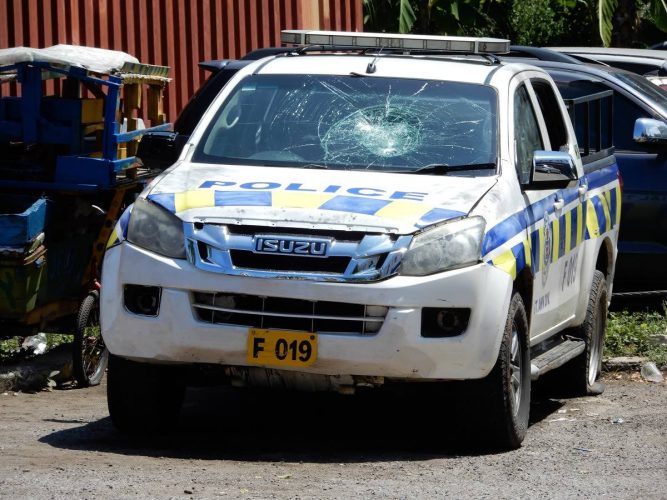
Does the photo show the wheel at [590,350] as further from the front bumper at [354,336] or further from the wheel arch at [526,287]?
the front bumper at [354,336]

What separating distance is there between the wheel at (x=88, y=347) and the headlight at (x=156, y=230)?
197 centimetres

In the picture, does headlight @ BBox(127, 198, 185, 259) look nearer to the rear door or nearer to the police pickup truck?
the police pickup truck

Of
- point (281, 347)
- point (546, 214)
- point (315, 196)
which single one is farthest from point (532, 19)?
point (281, 347)

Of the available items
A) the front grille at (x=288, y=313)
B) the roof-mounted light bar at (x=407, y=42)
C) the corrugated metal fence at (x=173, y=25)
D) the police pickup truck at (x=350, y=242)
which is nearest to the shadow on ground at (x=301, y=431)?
the police pickup truck at (x=350, y=242)

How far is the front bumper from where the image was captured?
6203 millimetres

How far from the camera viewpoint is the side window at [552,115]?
27.5ft

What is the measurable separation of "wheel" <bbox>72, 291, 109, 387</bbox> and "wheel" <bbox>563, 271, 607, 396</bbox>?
2740 millimetres

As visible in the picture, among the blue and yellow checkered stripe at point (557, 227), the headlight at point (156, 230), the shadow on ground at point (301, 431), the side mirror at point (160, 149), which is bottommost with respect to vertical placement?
the shadow on ground at point (301, 431)

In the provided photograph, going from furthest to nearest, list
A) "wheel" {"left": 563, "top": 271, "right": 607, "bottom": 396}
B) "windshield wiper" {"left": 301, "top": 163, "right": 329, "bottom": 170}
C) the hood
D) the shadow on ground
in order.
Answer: "wheel" {"left": 563, "top": 271, "right": 607, "bottom": 396}
"windshield wiper" {"left": 301, "top": 163, "right": 329, "bottom": 170}
the shadow on ground
the hood

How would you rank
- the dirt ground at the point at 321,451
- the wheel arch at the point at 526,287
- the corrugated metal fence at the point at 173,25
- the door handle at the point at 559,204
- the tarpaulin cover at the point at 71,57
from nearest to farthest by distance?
the dirt ground at the point at 321,451
the wheel arch at the point at 526,287
the door handle at the point at 559,204
the tarpaulin cover at the point at 71,57
the corrugated metal fence at the point at 173,25

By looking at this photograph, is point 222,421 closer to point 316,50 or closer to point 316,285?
point 316,285

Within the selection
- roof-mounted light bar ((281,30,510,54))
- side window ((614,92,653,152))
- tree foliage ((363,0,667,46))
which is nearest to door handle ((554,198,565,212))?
roof-mounted light bar ((281,30,510,54))

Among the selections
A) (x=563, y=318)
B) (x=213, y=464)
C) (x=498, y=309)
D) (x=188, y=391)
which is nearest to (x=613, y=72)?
(x=563, y=318)

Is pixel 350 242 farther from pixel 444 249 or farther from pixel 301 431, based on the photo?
pixel 301 431
